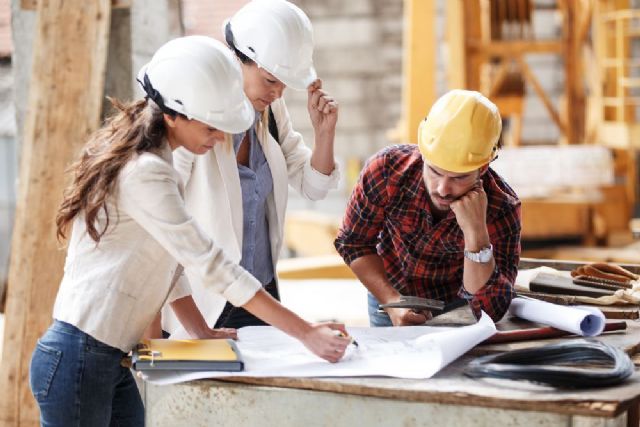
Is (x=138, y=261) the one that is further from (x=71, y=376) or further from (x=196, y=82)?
(x=196, y=82)

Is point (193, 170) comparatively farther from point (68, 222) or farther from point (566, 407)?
point (566, 407)

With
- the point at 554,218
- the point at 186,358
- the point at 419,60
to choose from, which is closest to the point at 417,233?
the point at 186,358

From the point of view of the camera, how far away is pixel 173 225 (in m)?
2.61

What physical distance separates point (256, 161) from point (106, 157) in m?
0.88

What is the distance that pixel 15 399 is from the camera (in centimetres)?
464

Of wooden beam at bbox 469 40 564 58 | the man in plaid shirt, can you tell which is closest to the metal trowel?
the man in plaid shirt

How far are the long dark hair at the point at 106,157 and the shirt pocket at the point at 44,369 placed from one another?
335 millimetres

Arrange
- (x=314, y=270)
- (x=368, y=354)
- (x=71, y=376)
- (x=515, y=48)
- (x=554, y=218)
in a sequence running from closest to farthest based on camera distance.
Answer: (x=71, y=376) → (x=368, y=354) → (x=314, y=270) → (x=554, y=218) → (x=515, y=48)

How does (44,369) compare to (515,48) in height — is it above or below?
below

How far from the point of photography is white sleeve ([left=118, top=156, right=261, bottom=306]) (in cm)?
262

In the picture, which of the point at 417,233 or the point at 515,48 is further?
the point at 515,48

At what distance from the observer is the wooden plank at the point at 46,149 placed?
15.2 feet

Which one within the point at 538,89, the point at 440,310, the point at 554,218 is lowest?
the point at 554,218

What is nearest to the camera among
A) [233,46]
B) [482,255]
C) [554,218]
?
[482,255]
